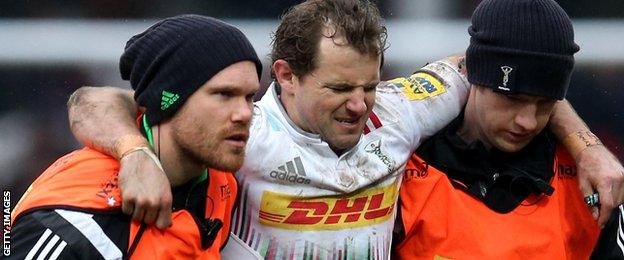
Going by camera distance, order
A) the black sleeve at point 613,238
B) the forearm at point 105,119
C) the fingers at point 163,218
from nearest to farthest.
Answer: the fingers at point 163,218 → the forearm at point 105,119 → the black sleeve at point 613,238

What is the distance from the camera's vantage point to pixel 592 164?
233cm

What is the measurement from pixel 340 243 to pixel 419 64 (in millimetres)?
1359

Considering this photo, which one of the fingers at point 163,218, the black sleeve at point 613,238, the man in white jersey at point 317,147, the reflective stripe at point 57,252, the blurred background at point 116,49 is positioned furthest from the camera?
the blurred background at point 116,49

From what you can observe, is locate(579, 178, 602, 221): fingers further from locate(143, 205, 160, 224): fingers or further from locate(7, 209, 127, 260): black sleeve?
locate(7, 209, 127, 260): black sleeve

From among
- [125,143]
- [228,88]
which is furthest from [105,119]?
[228,88]

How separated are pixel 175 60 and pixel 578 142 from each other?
3.35 ft

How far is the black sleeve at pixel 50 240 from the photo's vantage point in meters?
1.87

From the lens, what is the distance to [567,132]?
7.98ft

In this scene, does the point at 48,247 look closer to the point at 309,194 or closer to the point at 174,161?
the point at 174,161

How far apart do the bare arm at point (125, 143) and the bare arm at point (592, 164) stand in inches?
39.8

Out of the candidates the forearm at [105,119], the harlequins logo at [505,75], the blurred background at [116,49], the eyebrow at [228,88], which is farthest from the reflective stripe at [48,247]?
the blurred background at [116,49]

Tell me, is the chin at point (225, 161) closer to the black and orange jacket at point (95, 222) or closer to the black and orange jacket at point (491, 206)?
the black and orange jacket at point (95, 222)

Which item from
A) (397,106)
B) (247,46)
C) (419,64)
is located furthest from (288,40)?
(419,64)

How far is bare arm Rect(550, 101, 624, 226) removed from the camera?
2273 mm
